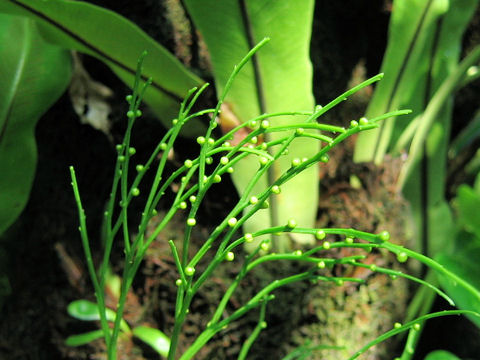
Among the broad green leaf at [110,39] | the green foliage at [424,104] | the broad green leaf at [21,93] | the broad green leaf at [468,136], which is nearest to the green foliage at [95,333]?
the broad green leaf at [21,93]

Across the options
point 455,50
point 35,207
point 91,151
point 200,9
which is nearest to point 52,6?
point 200,9

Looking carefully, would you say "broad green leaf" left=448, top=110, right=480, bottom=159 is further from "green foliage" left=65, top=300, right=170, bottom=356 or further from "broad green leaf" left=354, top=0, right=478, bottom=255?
"green foliage" left=65, top=300, right=170, bottom=356

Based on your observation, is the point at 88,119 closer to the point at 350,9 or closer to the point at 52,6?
the point at 52,6

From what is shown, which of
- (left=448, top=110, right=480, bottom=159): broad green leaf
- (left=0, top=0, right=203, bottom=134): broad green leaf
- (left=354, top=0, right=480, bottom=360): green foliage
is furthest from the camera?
(left=448, top=110, right=480, bottom=159): broad green leaf

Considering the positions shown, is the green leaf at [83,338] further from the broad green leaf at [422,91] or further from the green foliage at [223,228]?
the broad green leaf at [422,91]

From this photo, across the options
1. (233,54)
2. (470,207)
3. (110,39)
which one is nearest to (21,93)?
(110,39)

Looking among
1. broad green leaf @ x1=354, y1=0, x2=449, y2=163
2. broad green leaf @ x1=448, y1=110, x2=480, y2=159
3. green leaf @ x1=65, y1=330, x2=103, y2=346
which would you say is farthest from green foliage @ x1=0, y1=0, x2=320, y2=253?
broad green leaf @ x1=448, y1=110, x2=480, y2=159

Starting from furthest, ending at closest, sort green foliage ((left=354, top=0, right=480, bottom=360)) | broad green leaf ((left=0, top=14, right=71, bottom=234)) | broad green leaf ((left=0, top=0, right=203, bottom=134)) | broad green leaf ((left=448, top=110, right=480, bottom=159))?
broad green leaf ((left=448, top=110, right=480, bottom=159))
green foliage ((left=354, top=0, right=480, bottom=360))
broad green leaf ((left=0, top=14, right=71, bottom=234))
broad green leaf ((left=0, top=0, right=203, bottom=134))
